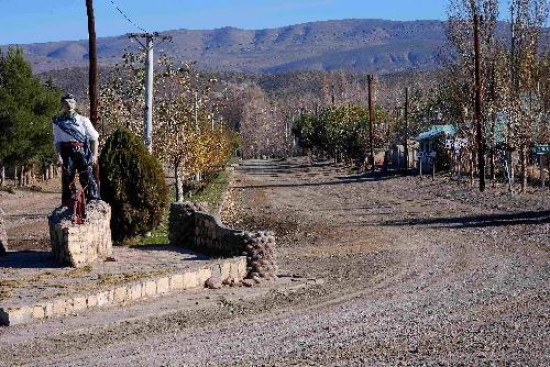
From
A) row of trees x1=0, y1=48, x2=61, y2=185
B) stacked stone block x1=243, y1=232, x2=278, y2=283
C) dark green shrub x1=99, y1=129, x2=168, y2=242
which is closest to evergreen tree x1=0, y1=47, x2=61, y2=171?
row of trees x1=0, y1=48, x2=61, y2=185

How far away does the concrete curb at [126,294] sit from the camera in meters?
10.9

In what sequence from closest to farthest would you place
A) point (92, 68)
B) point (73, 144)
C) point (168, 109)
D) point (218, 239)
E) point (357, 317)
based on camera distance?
point (357, 317) → point (73, 144) → point (218, 239) → point (92, 68) → point (168, 109)

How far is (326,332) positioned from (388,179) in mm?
44820

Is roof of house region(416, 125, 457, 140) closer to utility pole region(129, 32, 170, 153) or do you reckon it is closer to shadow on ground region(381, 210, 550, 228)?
shadow on ground region(381, 210, 550, 228)

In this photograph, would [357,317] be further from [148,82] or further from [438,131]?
[438,131]

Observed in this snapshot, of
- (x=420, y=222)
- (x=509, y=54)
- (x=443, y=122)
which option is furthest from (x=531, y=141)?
(x=443, y=122)

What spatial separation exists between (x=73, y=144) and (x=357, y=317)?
18.7 feet

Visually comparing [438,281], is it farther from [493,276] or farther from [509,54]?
[509,54]

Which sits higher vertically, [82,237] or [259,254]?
[82,237]

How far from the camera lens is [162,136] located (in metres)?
30.0

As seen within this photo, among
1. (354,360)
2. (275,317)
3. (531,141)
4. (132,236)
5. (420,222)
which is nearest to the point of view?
(354,360)

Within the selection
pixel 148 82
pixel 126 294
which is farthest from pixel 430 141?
pixel 126 294

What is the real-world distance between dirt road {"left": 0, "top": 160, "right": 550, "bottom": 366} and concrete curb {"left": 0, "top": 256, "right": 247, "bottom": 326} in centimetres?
23

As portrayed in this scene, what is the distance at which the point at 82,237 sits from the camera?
14.3 metres
